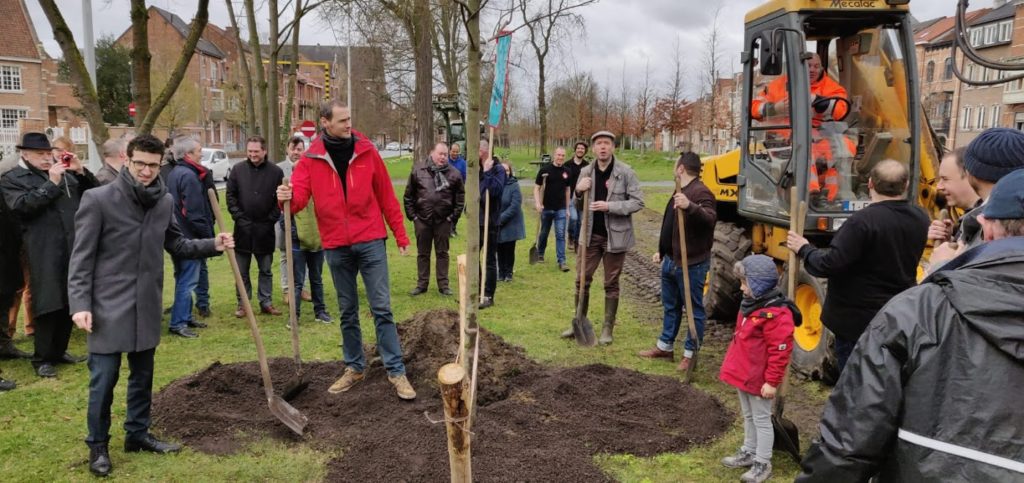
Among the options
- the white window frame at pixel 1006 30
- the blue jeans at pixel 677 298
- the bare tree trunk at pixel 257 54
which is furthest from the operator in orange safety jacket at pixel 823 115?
the white window frame at pixel 1006 30

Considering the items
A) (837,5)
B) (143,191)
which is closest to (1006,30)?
(837,5)

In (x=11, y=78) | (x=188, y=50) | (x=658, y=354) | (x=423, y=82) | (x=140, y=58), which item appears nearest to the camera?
(x=658, y=354)

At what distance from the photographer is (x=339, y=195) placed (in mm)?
5059

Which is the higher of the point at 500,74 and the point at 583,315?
the point at 500,74

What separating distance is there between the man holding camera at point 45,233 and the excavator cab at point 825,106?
5.96m

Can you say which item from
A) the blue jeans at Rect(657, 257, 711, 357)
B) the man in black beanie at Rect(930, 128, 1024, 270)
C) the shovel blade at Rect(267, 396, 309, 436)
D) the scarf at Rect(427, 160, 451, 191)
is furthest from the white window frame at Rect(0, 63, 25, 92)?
the man in black beanie at Rect(930, 128, 1024, 270)

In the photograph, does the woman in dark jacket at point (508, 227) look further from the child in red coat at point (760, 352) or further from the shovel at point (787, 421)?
the child in red coat at point (760, 352)

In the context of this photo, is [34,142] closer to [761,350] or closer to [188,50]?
[188,50]

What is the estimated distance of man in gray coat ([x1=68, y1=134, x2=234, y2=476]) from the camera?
3953mm

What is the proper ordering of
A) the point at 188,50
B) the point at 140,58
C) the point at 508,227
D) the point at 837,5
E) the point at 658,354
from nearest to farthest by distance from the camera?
the point at 837,5 → the point at 658,354 → the point at 140,58 → the point at 188,50 → the point at 508,227

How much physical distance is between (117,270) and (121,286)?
0.10 meters

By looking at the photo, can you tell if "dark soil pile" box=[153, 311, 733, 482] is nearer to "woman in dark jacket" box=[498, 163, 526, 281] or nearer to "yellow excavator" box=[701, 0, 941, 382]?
"yellow excavator" box=[701, 0, 941, 382]

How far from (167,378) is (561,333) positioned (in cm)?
370

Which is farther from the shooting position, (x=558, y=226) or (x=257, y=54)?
(x=257, y=54)
